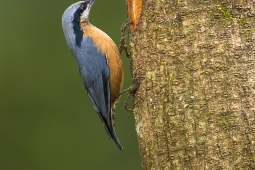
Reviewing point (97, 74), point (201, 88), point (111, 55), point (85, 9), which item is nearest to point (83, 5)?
point (85, 9)

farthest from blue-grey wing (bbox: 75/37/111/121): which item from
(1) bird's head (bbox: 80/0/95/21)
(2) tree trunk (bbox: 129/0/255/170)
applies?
(2) tree trunk (bbox: 129/0/255/170)

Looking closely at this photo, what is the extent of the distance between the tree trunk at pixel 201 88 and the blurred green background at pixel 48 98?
448 cm

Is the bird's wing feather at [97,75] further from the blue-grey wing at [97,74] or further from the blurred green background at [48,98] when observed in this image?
the blurred green background at [48,98]

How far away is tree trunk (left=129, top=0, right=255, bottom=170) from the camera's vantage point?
3.10 m

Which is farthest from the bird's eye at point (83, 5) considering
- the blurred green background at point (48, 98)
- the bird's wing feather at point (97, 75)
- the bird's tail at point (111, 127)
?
the blurred green background at point (48, 98)

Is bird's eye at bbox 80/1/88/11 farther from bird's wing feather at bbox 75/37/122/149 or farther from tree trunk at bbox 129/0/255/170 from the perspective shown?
tree trunk at bbox 129/0/255/170

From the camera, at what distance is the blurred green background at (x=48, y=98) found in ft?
26.1

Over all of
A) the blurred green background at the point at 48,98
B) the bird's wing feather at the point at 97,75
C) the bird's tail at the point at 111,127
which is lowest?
the blurred green background at the point at 48,98

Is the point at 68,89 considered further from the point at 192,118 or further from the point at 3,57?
the point at 192,118

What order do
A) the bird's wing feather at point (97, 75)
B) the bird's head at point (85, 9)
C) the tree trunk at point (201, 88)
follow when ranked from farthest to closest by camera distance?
the bird's head at point (85, 9)
the bird's wing feather at point (97, 75)
the tree trunk at point (201, 88)

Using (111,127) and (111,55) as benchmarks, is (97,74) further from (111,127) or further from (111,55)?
(111,127)

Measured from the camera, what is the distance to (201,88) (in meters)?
3.19

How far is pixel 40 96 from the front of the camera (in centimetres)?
803

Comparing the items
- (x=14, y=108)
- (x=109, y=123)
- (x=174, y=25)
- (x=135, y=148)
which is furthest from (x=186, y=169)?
(x=14, y=108)
